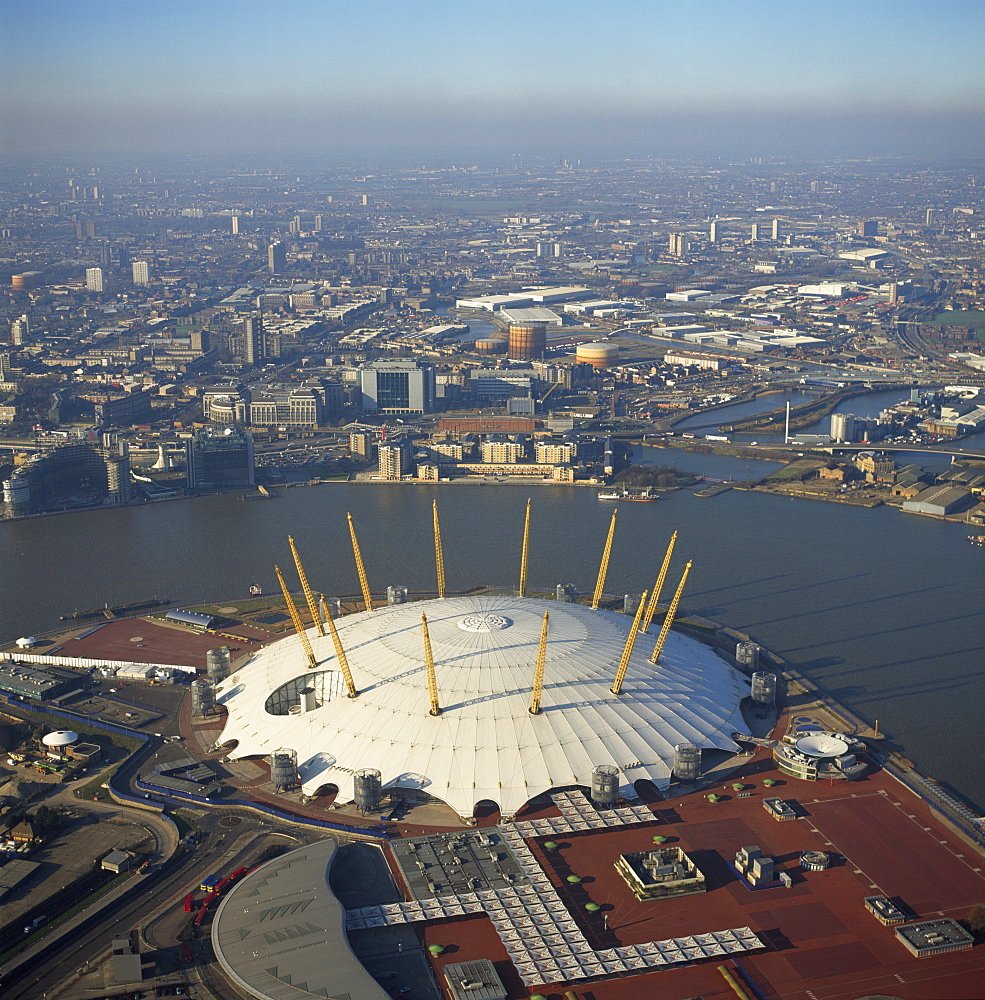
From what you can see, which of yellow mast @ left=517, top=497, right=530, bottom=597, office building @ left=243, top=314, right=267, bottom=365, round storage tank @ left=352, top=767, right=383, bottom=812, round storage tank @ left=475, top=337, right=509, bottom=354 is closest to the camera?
round storage tank @ left=352, top=767, right=383, bottom=812

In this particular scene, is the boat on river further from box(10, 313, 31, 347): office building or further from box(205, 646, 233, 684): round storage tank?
box(10, 313, 31, 347): office building

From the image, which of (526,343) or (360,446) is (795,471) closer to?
(360,446)

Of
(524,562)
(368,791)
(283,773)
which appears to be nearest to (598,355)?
(524,562)

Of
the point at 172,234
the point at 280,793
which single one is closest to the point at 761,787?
the point at 280,793

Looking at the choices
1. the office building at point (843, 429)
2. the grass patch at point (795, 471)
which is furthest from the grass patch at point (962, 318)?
the grass patch at point (795, 471)

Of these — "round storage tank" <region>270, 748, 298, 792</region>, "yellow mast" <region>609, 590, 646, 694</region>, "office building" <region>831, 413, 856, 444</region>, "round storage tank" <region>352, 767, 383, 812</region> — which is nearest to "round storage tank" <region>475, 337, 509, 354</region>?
"office building" <region>831, 413, 856, 444</region>

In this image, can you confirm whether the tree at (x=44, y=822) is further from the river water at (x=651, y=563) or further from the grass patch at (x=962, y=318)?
the grass patch at (x=962, y=318)

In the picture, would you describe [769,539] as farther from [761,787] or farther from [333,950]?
[333,950]
